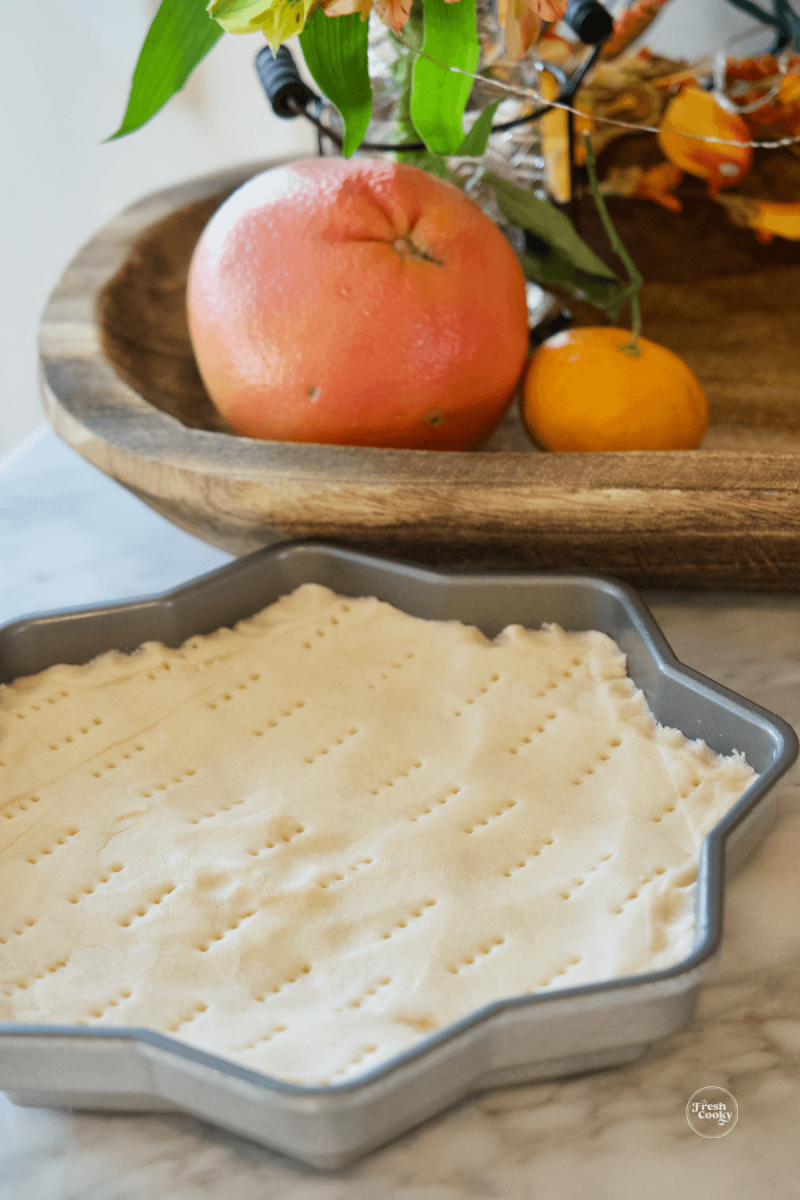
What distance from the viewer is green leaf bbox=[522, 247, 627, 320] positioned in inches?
22.2

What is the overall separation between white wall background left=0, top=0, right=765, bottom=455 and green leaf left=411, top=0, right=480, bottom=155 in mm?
603

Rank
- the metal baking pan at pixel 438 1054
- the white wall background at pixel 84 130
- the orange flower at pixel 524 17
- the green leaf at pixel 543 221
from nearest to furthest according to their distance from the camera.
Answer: the metal baking pan at pixel 438 1054 < the orange flower at pixel 524 17 < the green leaf at pixel 543 221 < the white wall background at pixel 84 130

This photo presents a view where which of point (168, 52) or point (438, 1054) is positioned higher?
point (168, 52)

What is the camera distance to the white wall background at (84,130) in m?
1.08

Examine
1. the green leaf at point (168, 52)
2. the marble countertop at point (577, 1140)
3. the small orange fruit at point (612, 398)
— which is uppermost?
the green leaf at point (168, 52)

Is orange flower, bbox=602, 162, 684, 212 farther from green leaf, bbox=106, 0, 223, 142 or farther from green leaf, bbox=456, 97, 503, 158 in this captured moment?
green leaf, bbox=106, 0, 223, 142

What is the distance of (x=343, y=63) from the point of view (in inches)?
17.9

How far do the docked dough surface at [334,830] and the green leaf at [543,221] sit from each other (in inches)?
9.1

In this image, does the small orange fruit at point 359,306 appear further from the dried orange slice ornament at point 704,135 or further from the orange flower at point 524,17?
the dried orange slice ornament at point 704,135

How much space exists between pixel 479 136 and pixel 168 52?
16 centimetres

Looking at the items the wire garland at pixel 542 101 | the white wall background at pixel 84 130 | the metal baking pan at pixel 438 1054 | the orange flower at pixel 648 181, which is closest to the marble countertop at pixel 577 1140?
the metal baking pan at pixel 438 1054

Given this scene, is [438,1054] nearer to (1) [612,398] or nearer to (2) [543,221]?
(1) [612,398]

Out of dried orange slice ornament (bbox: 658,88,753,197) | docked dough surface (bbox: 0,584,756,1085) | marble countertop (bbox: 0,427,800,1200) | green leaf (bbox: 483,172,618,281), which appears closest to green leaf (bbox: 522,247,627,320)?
green leaf (bbox: 483,172,618,281)

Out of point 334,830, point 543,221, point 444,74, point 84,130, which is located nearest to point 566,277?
point 543,221
